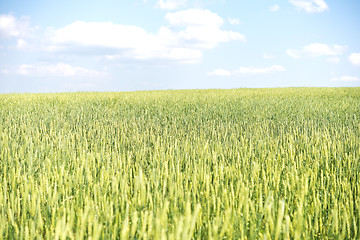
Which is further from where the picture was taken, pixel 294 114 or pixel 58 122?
pixel 294 114

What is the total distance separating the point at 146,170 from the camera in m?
2.46

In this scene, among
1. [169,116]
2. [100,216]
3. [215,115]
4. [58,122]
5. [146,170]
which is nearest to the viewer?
[100,216]

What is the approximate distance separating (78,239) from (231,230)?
2.03 feet

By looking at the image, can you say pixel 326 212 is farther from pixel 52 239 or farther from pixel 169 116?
pixel 169 116

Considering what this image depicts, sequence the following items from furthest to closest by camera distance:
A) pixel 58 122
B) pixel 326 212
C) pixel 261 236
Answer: pixel 58 122 < pixel 326 212 < pixel 261 236

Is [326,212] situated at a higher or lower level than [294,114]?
lower

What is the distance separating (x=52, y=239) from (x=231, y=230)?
778 mm

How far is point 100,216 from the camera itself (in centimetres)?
152

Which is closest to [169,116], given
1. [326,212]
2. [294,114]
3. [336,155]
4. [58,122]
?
[58,122]

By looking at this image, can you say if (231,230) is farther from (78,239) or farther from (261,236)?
(78,239)

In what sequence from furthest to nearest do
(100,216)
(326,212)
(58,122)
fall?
(58,122)
(326,212)
(100,216)

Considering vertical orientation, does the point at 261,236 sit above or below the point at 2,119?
Result: below

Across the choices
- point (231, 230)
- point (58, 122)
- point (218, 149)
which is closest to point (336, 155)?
point (218, 149)

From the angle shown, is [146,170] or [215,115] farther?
[215,115]
